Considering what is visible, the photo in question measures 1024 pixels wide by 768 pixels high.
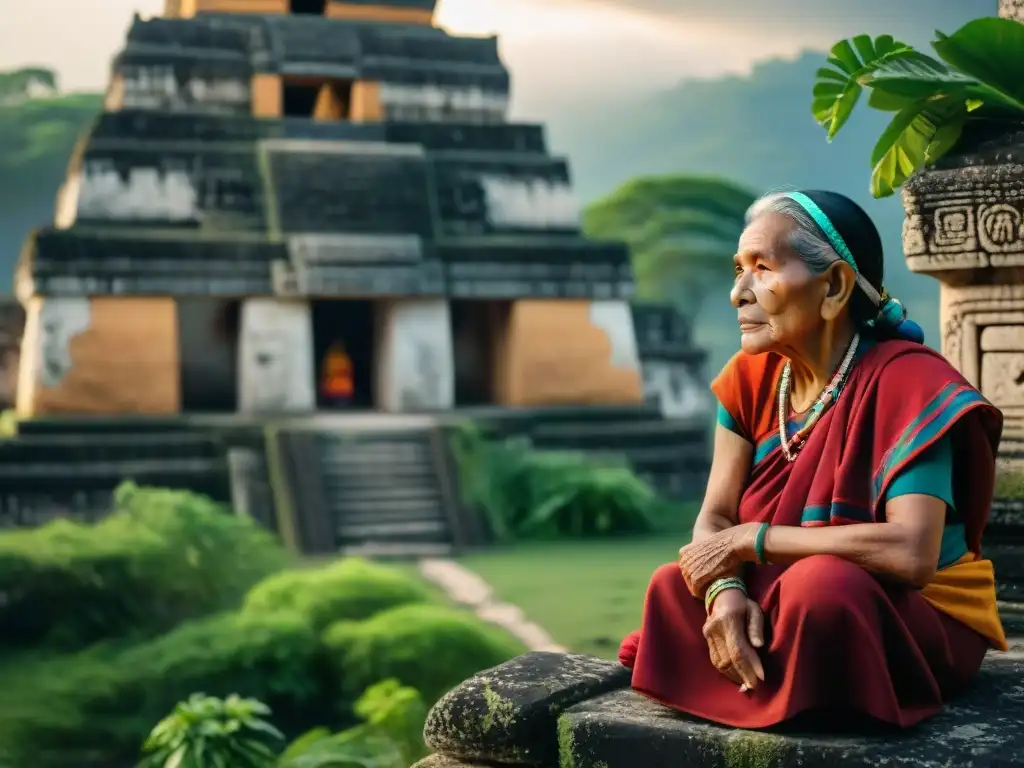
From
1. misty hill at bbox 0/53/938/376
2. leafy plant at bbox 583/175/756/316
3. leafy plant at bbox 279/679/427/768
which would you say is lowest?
leafy plant at bbox 279/679/427/768

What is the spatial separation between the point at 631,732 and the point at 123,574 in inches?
287

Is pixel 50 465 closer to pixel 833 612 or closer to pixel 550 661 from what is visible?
pixel 550 661

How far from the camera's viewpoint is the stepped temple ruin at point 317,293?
1225cm

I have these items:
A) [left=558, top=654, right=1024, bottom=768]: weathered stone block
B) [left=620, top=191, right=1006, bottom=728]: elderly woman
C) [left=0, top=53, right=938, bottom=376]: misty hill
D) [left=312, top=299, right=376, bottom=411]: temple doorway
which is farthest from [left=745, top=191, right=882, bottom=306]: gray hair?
[left=0, top=53, right=938, bottom=376]: misty hill

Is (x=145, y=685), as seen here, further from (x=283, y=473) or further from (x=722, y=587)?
(x=722, y=587)

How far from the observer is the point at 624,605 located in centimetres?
962

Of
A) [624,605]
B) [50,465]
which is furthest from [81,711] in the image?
[50,465]

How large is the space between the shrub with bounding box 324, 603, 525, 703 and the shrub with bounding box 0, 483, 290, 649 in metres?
1.62

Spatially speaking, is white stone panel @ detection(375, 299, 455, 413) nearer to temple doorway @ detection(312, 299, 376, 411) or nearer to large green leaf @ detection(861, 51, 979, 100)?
temple doorway @ detection(312, 299, 376, 411)

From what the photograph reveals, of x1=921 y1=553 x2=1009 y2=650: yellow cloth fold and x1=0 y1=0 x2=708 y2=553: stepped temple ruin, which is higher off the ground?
x1=0 y1=0 x2=708 y2=553: stepped temple ruin

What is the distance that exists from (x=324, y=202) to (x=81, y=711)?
772cm

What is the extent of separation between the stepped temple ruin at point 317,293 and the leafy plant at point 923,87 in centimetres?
795

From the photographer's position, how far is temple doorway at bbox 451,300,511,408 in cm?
1576

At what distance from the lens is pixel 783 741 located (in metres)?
2.43
